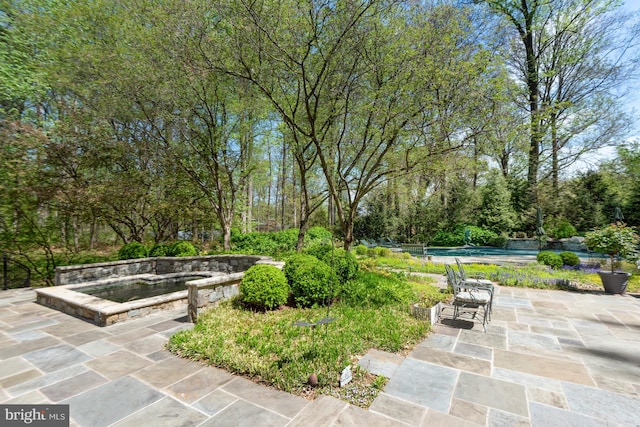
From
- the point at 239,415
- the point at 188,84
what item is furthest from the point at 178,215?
the point at 239,415

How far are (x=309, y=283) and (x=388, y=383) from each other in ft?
8.41

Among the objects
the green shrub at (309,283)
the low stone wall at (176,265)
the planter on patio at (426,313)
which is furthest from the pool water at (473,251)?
the green shrub at (309,283)

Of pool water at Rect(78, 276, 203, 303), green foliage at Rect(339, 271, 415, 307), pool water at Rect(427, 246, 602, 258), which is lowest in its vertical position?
pool water at Rect(78, 276, 203, 303)

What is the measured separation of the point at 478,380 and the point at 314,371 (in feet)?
5.30

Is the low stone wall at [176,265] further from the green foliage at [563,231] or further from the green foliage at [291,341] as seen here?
the green foliage at [563,231]

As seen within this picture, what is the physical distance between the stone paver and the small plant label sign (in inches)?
10.3

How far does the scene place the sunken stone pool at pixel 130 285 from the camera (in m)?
4.71

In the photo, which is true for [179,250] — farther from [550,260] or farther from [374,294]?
[550,260]

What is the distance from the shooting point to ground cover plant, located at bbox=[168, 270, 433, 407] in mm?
2715

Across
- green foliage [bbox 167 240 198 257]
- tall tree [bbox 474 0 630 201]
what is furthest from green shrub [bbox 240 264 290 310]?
tall tree [bbox 474 0 630 201]

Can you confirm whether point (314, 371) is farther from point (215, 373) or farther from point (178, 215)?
point (178, 215)

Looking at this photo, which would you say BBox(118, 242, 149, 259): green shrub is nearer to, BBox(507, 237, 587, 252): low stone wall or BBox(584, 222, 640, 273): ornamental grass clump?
BBox(584, 222, 640, 273): ornamental grass clump

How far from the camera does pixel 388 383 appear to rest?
2707 millimetres

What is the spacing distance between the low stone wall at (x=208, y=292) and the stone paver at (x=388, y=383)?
302 mm
